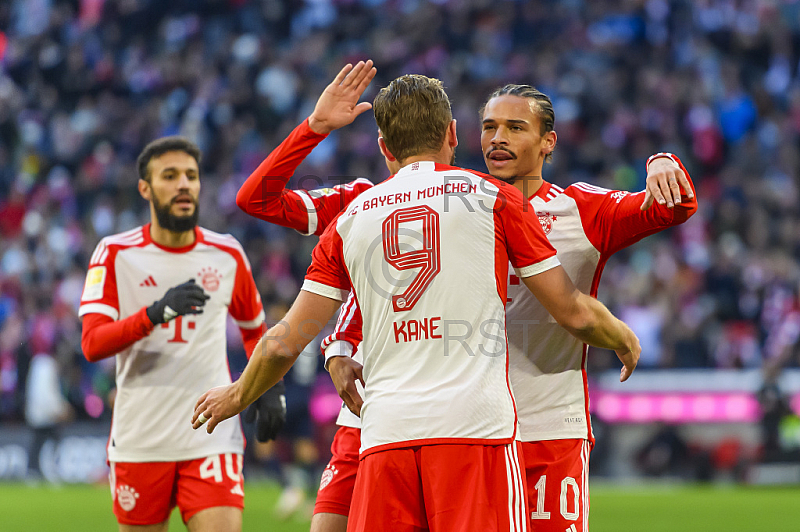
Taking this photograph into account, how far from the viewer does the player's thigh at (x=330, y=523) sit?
14.3 feet

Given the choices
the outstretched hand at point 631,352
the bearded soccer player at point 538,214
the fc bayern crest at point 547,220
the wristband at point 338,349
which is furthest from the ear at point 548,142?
the wristband at point 338,349

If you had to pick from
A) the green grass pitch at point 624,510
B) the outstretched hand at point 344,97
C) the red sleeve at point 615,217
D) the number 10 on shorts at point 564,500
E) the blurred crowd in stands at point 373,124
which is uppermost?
the blurred crowd in stands at point 373,124

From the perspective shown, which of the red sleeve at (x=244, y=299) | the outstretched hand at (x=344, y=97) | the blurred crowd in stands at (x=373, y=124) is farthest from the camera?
the blurred crowd in stands at (x=373, y=124)

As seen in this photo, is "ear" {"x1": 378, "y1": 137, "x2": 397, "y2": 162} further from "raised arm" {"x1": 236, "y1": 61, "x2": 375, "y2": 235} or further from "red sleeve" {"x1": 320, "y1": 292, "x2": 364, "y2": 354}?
"red sleeve" {"x1": 320, "y1": 292, "x2": 364, "y2": 354}

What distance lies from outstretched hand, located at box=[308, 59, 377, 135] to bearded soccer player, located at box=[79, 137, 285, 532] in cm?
125

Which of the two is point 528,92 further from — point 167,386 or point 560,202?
point 167,386

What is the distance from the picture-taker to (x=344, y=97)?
14.5 ft

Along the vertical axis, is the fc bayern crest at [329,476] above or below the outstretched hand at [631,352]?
below

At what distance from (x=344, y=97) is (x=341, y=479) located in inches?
68.4

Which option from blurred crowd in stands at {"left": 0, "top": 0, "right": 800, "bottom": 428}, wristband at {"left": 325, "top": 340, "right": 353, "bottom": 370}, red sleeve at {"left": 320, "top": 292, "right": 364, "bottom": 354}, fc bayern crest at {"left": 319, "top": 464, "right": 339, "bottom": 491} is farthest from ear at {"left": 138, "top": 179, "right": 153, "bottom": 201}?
blurred crowd in stands at {"left": 0, "top": 0, "right": 800, "bottom": 428}

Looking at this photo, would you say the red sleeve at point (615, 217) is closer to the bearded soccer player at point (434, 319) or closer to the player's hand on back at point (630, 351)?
the player's hand on back at point (630, 351)

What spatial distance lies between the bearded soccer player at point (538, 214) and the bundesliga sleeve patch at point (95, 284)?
1.39 m

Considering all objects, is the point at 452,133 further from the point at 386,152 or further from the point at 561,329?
the point at 561,329

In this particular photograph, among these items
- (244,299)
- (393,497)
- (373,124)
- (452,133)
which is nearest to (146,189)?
(244,299)
